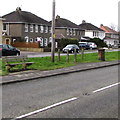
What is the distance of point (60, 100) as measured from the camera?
8141mm

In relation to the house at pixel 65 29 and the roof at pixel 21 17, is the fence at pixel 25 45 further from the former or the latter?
the house at pixel 65 29

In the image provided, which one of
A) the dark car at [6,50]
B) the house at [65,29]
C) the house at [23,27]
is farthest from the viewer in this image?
the house at [65,29]

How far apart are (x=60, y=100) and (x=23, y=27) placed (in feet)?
156

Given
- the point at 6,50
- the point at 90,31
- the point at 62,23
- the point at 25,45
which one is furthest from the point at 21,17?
the point at 90,31

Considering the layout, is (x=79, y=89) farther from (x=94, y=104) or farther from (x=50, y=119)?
(x=50, y=119)

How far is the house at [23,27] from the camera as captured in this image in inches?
2114

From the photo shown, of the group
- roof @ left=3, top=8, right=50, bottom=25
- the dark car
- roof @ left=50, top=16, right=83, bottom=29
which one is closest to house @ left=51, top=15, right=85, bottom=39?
roof @ left=50, top=16, right=83, bottom=29

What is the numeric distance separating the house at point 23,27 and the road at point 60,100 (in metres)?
39.9

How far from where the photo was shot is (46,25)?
198ft

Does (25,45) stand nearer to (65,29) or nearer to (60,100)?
(65,29)

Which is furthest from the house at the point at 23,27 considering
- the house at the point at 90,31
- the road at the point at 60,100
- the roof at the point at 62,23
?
the road at the point at 60,100

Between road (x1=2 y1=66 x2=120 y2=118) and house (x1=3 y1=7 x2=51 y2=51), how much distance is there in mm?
39928

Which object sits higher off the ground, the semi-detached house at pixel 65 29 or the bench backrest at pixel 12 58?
the semi-detached house at pixel 65 29

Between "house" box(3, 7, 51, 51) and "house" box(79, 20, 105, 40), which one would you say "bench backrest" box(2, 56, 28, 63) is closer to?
"house" box(3, 7, 51, 51)
